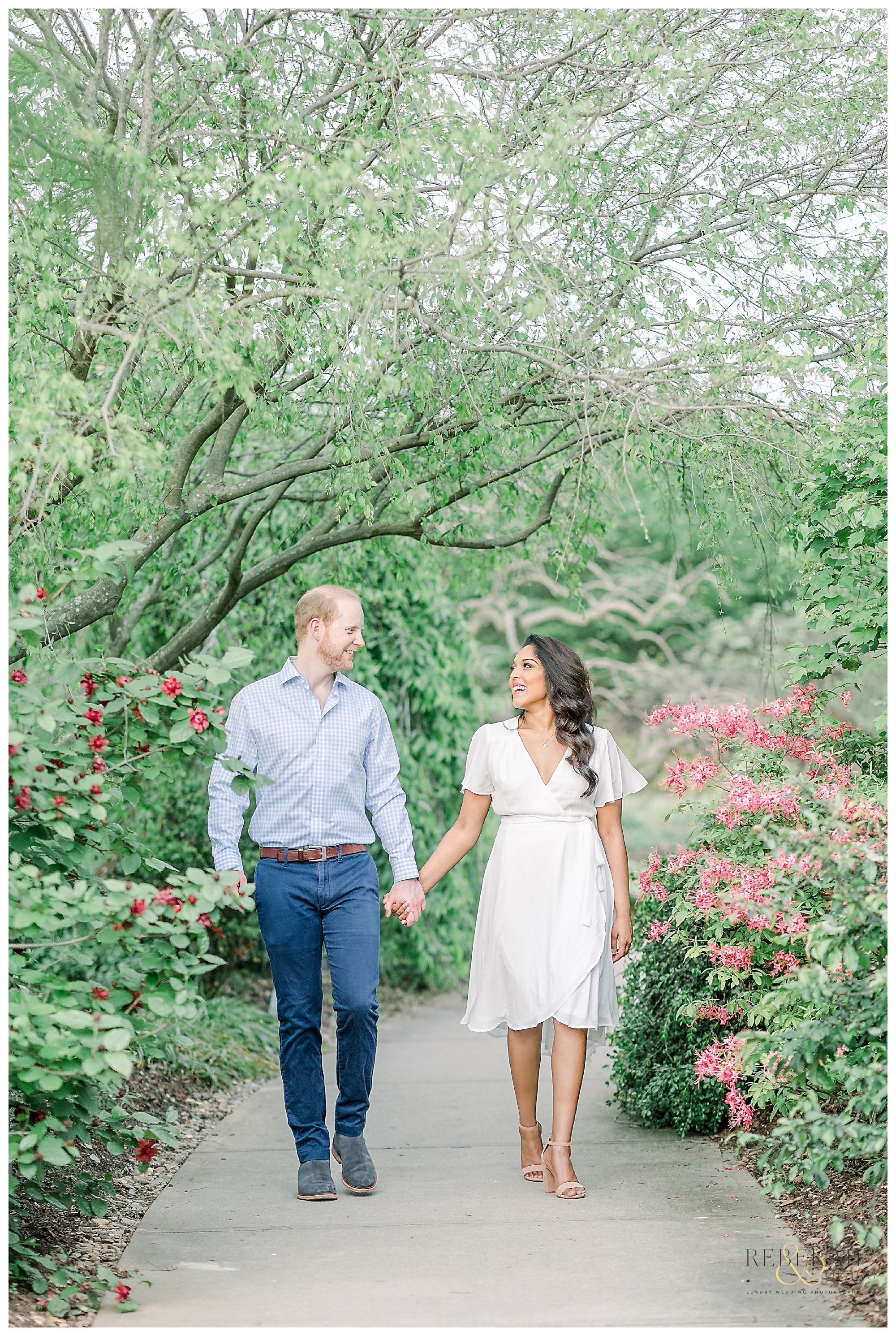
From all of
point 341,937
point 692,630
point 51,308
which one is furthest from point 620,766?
point 692,630

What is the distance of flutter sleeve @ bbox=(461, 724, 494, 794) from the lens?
466cm

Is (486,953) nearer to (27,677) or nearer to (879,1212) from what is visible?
Result: (879,1212)

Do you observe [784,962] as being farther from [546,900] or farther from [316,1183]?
[316,1183]

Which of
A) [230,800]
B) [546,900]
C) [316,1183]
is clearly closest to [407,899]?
[546,900]

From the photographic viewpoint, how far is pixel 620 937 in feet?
15.0

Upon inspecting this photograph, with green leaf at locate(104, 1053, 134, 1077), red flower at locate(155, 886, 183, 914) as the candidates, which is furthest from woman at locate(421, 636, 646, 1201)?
green leaf at locate(104, 1053, 134, 1077)

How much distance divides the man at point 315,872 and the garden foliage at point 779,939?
3.50ft

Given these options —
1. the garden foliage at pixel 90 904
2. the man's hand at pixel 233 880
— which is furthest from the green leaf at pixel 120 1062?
the man's hand at pixel 233 880

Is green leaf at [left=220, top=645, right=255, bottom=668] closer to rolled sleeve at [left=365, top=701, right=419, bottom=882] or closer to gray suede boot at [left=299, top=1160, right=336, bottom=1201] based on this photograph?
rolled sleeve at [left=365, top=701, right=419, bottom=882]

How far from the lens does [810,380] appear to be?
5.07m

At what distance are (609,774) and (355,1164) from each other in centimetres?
154

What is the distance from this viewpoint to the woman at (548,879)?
4.41m

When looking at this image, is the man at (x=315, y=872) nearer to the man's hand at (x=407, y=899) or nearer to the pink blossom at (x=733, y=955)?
the man's hand at (x=407, y=899)

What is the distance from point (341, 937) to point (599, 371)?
2.11 metres
